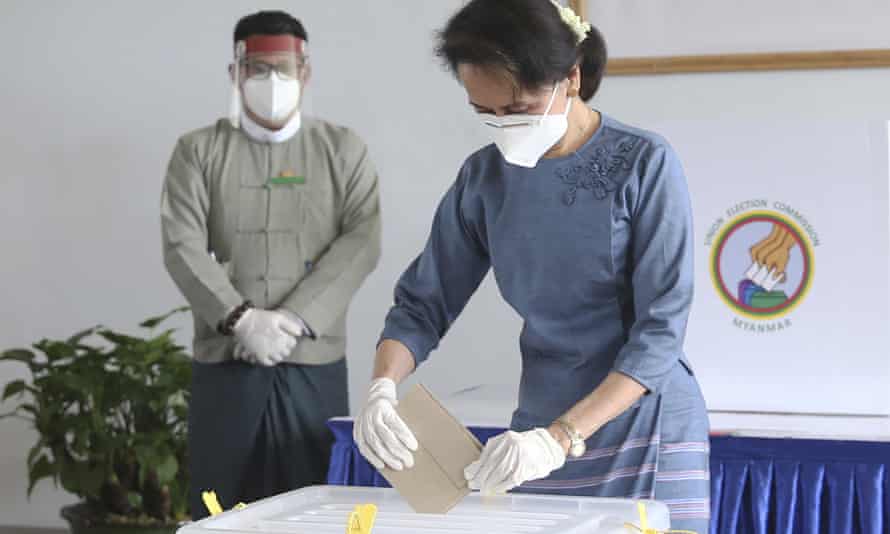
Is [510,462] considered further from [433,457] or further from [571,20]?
[571,20]

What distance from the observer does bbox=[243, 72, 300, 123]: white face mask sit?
2904mm

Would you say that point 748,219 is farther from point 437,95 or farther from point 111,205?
point 111,205

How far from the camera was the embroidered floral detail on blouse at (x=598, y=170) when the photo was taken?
1546 millimetres

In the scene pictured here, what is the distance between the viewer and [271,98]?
2.90 m

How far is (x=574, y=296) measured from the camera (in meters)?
1.55

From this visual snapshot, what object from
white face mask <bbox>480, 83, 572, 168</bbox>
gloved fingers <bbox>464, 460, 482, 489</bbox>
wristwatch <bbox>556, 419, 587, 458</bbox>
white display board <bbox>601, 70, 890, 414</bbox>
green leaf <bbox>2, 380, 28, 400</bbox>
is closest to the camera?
gloved fingers <bbox>464, 460, 482, 489</bbox>

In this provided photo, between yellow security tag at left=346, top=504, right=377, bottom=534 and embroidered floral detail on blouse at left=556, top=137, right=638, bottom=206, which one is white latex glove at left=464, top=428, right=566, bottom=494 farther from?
embroidered floral detail on blouse at left=556, top=137, right=638, bottom=206

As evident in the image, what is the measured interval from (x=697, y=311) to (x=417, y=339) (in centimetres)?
94

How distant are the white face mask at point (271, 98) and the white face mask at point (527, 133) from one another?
140 centimetres

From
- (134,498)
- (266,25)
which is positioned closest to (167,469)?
Result: (134,498)

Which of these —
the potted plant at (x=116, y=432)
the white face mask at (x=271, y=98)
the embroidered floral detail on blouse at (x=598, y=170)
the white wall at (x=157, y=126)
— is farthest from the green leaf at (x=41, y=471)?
the embroidered floral detail on blouse at (x=598, y=170)

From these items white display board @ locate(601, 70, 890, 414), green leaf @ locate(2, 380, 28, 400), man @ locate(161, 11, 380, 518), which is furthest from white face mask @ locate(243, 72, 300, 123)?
green leaf @ locate(2, 380, 28, 400)

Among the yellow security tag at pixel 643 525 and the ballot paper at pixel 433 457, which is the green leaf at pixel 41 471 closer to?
the ballot paper at pixel 433 457

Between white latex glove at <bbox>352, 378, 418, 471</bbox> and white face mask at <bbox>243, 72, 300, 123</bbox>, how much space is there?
1496 mm
